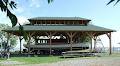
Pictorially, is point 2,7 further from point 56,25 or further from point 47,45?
point 56,25

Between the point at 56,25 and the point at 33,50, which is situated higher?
the point at 56,25

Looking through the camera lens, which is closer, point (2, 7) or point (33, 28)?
point (2, 7)

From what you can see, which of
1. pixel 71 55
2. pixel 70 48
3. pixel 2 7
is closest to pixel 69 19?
pixel 70 48

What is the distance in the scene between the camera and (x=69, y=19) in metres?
50.8

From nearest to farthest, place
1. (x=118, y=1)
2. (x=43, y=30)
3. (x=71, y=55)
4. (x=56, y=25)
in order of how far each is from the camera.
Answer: (x=118, y=1) → (x=71, y=55) → (x=43, y=30) → (x=56, y=25)

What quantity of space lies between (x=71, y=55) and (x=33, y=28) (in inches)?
352

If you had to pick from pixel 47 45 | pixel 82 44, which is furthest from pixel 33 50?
pixel 82 44

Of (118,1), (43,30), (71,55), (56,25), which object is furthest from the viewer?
(56,25)

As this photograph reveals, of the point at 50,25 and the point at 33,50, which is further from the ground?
the point at 50,25

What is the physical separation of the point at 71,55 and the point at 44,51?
10617 millimetres

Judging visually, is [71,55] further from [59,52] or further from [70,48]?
[59,52]

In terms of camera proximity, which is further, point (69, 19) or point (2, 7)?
point (69, 19)

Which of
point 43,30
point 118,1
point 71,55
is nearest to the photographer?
point 118,1

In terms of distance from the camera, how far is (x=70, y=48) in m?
46.8
